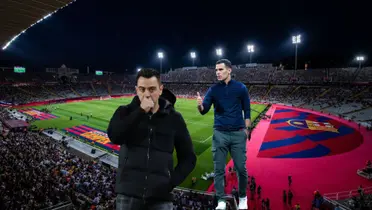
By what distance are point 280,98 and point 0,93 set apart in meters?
77.9

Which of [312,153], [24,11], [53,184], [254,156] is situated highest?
[24,11]

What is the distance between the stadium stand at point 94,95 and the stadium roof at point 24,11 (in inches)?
264

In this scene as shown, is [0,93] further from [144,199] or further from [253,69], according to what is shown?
[253,69]

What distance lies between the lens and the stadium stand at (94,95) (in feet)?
33.8

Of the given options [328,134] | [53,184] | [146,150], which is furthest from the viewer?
[328,134]

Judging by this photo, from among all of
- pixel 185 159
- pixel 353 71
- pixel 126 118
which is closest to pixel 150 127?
pixel 126 118

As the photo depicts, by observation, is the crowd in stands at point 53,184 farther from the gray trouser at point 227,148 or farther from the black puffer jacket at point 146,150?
the black puffer jacket at point 146,150

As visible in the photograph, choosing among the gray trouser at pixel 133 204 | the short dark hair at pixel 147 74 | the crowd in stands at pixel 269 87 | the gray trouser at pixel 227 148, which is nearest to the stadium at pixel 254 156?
the crowd in stands at pixel 269 87

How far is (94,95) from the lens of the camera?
258 feet

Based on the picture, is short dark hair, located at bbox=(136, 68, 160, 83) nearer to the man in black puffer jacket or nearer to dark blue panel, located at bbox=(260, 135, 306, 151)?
the man in black puffer jacket

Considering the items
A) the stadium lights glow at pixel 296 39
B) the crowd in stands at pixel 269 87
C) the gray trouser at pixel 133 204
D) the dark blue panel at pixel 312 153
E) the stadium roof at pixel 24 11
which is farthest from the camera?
the stadium lights glow at pixel 296 39

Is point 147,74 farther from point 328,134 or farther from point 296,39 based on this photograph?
point 296,39

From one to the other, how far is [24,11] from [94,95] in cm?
7744

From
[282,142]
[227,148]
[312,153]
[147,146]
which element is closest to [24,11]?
[147,146]
